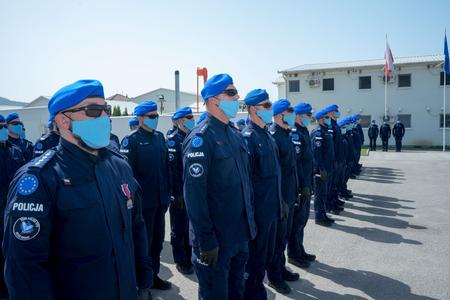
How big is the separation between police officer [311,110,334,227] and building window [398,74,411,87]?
23.4 metres

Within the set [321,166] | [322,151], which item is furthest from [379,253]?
[322,151]

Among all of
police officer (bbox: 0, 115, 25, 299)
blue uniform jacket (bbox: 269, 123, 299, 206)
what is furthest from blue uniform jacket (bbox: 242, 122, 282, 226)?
police officer (bbox: 0, 115, 25, 299)

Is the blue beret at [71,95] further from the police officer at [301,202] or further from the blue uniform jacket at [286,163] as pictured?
the police officer at [301,202]

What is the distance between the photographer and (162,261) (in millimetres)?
5914

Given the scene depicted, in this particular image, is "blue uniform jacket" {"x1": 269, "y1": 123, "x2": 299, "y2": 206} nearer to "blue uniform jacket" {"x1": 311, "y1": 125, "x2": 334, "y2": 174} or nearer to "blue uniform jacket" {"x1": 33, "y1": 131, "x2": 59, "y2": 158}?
"blue uniform jacket" {"x1": 311, "y1": 125, "x2": 334, "y2": 174}

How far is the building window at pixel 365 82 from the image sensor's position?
2883 centimetres

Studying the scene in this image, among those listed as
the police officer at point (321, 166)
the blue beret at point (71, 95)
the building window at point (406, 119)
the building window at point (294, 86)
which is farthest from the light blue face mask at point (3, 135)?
the building window at point (406, 119)

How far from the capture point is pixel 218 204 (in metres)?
3.25

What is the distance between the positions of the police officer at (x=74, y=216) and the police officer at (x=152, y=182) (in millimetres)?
2487

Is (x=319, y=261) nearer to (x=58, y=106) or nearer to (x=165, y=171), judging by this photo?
(x=165, y=171)

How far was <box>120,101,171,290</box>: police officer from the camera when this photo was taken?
4.83 meters

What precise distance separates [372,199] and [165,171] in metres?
7.39

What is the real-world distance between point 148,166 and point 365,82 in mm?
27466

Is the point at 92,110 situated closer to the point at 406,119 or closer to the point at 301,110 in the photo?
the point at 301,110
